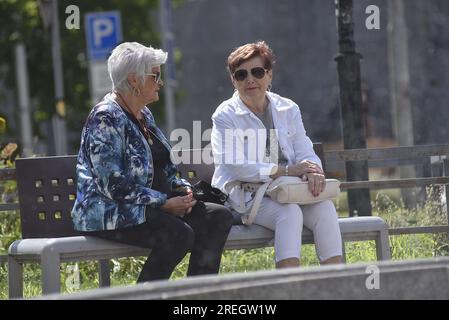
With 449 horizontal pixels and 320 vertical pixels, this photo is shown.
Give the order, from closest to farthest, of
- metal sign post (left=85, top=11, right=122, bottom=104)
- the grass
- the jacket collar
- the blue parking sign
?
1. the jacket collar
2. the grass
3. metal sign post (left=85, top=11, right=122, bottom=104)
4. the blue parking sign

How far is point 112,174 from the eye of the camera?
5.85m

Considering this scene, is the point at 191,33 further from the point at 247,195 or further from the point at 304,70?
the point at 247,195

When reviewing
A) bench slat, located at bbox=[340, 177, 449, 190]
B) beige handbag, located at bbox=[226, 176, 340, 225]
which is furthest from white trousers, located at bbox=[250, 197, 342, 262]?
bench slat, located at bbox=[340, 177, 449, 190]

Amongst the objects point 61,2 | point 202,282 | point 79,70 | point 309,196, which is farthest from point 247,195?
point 79,70

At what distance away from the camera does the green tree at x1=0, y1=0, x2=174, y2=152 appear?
74.9ft

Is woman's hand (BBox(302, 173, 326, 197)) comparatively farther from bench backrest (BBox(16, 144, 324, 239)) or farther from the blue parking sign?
the blue parking sign

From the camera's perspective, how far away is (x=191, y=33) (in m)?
31.1

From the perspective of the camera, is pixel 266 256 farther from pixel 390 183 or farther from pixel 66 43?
pixel 66 43

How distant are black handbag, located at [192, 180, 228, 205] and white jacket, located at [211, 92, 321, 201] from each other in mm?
35

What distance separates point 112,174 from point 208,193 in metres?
0.72

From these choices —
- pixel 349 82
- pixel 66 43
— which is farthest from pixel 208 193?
pixel 66 43

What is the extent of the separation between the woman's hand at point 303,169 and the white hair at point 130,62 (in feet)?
2.89

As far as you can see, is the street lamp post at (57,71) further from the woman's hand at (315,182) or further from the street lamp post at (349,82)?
the woman's hand at (315,182)

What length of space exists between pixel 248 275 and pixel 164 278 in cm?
173
